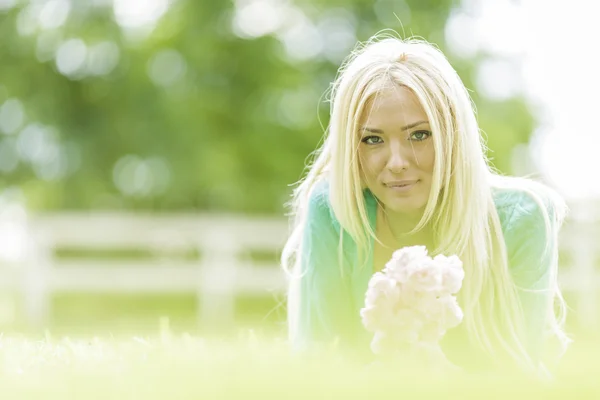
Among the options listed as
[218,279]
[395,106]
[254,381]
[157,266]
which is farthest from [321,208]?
[157,266]

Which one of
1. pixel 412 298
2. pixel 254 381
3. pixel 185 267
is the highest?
pixel 185 267

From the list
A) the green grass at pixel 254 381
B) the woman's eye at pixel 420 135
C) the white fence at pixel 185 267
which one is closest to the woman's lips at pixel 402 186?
the woman's eye at pixel 420 135

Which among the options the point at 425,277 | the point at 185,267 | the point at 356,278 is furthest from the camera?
the point at 185,267

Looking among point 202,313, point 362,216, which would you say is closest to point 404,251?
point 362,216

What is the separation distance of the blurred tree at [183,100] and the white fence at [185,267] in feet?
5.33

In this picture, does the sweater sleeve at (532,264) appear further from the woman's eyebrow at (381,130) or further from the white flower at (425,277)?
the white flower at (425,277)

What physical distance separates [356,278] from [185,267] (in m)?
7.76

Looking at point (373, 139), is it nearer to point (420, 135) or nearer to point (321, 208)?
point (420, 135)

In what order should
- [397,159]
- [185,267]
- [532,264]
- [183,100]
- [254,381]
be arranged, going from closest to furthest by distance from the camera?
[254,381], [397,159], [532,264], [185,267], [183,100]

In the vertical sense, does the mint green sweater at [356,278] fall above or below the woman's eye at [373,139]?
below

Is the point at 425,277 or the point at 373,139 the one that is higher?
A: the point at 373,139

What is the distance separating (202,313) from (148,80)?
3932 mm

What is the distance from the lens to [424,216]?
2531mm

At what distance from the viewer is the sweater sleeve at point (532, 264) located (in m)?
2.65
